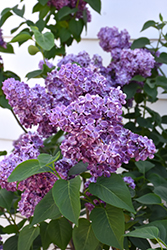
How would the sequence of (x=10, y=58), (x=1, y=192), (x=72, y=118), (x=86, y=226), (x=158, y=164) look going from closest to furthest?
1. (x=72, y=118)
2. (x=86, y=226)
3. (x=1, y=192)
4. (x=158, y=164)
5. (x=10, y=58)

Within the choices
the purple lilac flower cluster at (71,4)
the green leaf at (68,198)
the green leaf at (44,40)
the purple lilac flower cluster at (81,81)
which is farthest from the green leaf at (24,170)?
the purple lilac flower cluster at (71,4)

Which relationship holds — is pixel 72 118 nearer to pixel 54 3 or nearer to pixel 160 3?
pixel 54 3

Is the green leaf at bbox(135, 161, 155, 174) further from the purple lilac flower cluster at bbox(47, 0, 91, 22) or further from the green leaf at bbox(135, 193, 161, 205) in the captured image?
the purple lilac flower cluster at bbox(47, 0, 91, 22)

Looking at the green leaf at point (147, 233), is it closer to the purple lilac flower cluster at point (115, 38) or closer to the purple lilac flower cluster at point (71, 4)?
the purple lilac flower cluster at point (115, 38)

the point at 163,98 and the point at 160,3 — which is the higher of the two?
the point at 160,3

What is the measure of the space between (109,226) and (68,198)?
0.31 ft

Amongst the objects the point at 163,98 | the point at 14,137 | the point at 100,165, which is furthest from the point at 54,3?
the point at 14,137

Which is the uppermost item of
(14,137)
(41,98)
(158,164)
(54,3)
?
(54,3)

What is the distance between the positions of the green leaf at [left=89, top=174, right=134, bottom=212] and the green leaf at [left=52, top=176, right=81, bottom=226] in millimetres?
42

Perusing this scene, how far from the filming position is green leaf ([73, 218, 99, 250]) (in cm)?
52

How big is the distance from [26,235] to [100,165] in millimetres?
233

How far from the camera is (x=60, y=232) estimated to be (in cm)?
58

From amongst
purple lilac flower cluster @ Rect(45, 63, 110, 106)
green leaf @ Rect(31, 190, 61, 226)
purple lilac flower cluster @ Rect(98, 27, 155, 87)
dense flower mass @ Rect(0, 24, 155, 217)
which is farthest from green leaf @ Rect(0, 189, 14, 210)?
purple lilac flower cluster @ Rect(98, 27, 155, 87)

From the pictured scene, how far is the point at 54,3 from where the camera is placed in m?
0.98
